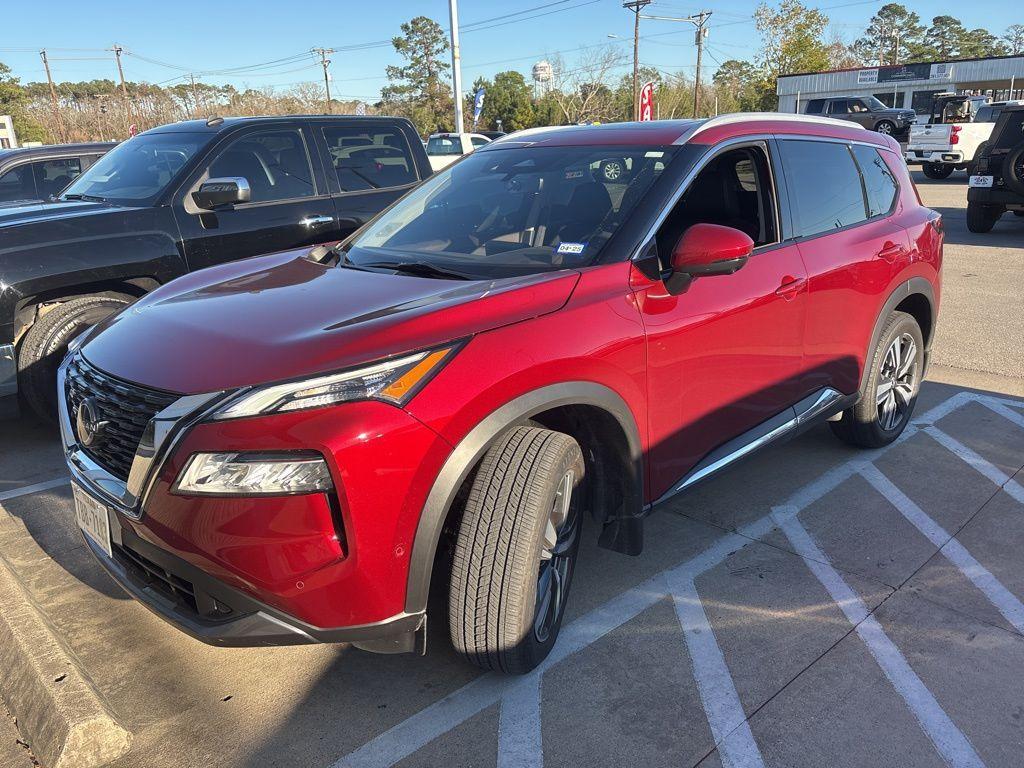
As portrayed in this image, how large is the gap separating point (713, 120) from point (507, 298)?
1.54 m

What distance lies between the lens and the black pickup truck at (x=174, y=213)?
462 cm

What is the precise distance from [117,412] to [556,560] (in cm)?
152

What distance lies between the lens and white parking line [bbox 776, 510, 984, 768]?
241 cm

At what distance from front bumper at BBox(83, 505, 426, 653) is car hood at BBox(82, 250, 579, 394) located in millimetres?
502

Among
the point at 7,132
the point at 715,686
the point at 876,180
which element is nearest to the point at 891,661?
the point at 715,686

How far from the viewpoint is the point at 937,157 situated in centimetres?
2184

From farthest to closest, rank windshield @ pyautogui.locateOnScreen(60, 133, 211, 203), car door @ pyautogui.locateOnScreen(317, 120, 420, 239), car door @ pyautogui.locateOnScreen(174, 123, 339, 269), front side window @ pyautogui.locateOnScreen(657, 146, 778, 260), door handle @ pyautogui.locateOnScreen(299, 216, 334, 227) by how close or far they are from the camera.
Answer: car door @ pyautogui.locateOnScreen(317, 120, 420, 239) < door handle @ pyautogui.locateOnScreen(299, 216, 334, 227) < windshield @ pyautogui.locateOnScreen(60, 133, 211, 203) < car door @ pyautogui.locateOnScreen(174, 123, 339, 269) < front side window @ pyautogui.locateOnScreen(657, 146, 778, 260)

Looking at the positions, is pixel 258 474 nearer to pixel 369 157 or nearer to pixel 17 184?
pixel 369 157

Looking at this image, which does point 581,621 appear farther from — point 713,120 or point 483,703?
point 713,120

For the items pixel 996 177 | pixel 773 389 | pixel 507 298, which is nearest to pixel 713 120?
pixel 773 389

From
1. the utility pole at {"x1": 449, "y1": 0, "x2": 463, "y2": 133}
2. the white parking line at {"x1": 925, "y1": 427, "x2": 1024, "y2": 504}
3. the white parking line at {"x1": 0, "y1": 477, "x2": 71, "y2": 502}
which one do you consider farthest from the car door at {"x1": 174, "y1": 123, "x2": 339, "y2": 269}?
the utility pole at {"x1": 449, "y1": 0, "x2": 463, "y2": 133}

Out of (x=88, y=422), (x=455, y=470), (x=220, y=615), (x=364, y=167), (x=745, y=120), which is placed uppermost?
(x=745, y=120)

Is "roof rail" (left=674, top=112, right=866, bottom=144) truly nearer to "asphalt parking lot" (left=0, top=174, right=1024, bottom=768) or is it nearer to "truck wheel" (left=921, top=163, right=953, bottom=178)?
"asphalt parking lot" (left=0, top=174, right=1024, bottom=768)

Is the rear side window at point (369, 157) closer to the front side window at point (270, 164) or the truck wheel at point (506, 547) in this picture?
the front side window at point (270, 164)
